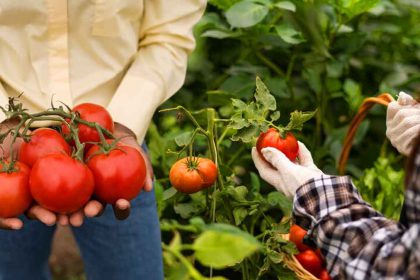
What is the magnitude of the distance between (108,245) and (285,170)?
1.63 ft

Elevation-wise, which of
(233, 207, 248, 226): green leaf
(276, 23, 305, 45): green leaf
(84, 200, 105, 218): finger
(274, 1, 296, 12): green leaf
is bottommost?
(233, 207, 248, 226): green leaf

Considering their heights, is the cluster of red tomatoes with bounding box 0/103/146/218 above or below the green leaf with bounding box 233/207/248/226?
above

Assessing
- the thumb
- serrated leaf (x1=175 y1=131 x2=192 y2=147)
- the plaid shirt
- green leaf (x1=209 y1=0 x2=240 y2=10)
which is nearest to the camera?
the plaid shirt

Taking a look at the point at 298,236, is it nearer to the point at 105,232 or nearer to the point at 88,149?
the point at 105,232

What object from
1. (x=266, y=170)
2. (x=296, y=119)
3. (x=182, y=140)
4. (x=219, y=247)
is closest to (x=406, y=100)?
(x=296, y=119)

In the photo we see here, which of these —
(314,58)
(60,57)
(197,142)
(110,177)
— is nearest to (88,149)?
(110,177)

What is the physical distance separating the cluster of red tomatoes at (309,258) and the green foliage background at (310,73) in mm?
264

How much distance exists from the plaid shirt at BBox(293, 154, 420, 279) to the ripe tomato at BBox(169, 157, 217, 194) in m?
0.30

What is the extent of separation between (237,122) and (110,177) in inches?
11.2

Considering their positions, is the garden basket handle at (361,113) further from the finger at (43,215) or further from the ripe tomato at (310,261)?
the finger at (43,215)

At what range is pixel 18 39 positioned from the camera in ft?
4.82

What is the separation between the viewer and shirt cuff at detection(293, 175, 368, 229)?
1.11 meters

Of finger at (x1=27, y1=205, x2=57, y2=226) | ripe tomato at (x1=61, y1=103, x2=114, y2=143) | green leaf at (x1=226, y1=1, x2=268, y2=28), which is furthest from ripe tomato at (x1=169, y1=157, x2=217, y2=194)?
green leaf at (x1=226, y1=1, x2=268, y2=28)

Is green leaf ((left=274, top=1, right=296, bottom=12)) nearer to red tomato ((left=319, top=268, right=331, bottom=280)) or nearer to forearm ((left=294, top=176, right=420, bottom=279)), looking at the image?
red tomato ((left=319, top=268, right=331, bottom=280))
